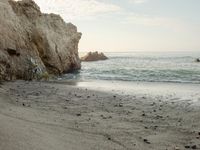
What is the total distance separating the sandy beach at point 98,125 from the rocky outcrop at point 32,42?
7.99 metres

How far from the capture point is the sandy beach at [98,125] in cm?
593

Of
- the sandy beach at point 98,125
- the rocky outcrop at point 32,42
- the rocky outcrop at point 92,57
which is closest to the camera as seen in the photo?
the sandy beach at point 98,125

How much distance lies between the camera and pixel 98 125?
8.20 meters

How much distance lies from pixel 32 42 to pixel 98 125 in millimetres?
17922

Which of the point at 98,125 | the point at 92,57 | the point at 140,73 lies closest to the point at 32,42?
the point at 140,73

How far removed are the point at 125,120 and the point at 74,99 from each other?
14.3 ft

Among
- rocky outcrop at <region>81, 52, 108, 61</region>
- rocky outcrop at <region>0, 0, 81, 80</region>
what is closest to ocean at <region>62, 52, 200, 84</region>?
rocky outcrop at <region>0, 0, 81, 80</region>

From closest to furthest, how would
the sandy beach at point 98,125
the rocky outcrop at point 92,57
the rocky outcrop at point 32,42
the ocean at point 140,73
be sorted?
the sandy beach at point 98,125 → the rocky outcrop at point 32,42 → the ocean at point 140,73 → the rocky outcrop at point 92,57

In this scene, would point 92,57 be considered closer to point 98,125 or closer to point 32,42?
point 32,42

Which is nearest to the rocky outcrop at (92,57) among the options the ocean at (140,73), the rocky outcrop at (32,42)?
the ocean at (140,73)

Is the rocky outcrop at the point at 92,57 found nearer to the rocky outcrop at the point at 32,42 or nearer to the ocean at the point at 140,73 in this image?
the ocean at the point at 140,73

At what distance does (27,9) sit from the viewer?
1101 inches

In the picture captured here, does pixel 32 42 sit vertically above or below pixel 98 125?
above

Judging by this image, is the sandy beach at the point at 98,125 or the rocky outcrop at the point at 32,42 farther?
the rocky outcrop at the point at 32,42
